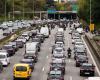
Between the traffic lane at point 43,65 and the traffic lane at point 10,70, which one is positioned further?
the traffic lane at point 43,65

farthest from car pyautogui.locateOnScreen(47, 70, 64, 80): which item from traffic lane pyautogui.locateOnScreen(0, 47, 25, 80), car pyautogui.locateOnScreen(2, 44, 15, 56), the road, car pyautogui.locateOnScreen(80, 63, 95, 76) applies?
car pyautogui.locateOnScreen(2, 44, 15, 56)

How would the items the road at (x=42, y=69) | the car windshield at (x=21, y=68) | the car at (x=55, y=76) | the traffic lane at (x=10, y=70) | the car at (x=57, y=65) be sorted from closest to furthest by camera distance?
the car at (x=55, y=76) → the car windshield at (x=21, y=68) → the traffic lane at (x=10, y=70) → the road at (x=42, y=69) → the car at (x=57, y=65)

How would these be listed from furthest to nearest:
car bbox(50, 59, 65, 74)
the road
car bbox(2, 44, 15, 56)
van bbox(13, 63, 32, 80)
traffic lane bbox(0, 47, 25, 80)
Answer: car bbox(2, 44, 15, 56), car bbox(50, 59, 65, 74), the road, traffic lane bbox(0, 47, 25, 80), van bbox(13, 63, 32, 80)

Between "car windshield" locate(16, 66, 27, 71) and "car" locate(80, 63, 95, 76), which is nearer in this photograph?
"car windshield" locate(16, 66, 27, 71)

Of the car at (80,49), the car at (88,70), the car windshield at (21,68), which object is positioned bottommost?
the car at (88,70)

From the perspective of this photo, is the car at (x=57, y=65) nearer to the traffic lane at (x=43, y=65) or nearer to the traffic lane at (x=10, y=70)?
the traffic lane at (x=43, y=65)

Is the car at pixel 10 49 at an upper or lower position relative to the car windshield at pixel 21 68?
lower

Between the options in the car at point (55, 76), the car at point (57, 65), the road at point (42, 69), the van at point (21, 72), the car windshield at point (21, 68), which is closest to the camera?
the car at point (55, 76)

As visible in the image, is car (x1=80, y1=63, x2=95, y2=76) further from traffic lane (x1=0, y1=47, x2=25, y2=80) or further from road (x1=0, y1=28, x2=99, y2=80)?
traffic lane (x1=0, y1=47, x2=25, y2=80)

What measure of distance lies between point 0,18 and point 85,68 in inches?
4603

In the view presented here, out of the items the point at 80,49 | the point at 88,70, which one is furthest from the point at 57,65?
the point at 80,49

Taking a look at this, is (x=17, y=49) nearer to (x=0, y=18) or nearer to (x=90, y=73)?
(x=90, y=73)

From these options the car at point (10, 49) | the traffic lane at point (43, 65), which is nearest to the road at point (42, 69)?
the traffic lane at point (43, 65)

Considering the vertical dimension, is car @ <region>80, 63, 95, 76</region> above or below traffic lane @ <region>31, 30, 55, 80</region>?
above
